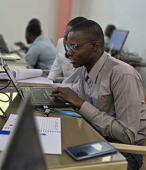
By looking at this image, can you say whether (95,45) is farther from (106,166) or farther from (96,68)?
(106,166)

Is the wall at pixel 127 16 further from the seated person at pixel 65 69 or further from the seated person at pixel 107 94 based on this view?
the seated person at pixel 107 94

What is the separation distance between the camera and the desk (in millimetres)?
742

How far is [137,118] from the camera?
3.92 feet

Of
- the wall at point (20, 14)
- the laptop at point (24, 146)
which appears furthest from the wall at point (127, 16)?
the laptop at point (24, 146)

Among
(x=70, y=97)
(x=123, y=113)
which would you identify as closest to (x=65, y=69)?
(x=70, y=97)

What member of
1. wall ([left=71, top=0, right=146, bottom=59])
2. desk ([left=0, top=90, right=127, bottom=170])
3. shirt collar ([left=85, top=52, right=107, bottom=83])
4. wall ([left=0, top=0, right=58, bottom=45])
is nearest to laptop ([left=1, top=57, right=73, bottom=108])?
desk ([left=0, top=90, right=127, bottom=170])

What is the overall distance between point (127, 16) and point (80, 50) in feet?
10.9

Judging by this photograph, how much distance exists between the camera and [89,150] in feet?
2.68

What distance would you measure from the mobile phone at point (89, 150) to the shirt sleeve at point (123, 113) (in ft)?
1.15

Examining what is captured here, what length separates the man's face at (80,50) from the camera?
1.38m

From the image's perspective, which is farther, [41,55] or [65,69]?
[41,55]

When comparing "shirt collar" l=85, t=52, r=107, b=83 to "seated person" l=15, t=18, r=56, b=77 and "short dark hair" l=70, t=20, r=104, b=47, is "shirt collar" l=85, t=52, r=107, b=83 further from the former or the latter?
"seated person" l=15, t=18, r=56, b=77

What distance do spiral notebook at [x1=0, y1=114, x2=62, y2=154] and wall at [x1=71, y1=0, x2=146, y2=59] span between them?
→ 3.17 meters

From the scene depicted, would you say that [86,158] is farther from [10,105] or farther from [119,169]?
[10,105]
